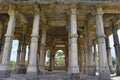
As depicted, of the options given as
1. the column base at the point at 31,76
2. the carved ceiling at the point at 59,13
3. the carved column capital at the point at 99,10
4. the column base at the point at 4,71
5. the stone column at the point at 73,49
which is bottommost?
the column base at the point at 31,76

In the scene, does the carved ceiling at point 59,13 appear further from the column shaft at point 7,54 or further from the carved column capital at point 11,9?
the column shaft at point 7,54

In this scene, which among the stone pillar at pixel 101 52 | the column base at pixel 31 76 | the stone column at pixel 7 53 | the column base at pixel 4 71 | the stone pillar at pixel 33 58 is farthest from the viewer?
the stone column at pixel 7 53

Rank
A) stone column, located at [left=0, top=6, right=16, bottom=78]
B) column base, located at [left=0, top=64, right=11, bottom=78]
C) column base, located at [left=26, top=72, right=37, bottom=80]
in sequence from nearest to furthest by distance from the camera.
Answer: column base, located at [left=26, top=72, right=37, bottom=80] < column base, located at [left=0, top=64, right=11, bottom=78] < stone column, located at [left=0, top=6, right=16, bottom=78]

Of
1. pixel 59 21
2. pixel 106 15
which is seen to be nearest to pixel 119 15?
pixel 106 15

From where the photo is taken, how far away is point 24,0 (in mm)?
13719

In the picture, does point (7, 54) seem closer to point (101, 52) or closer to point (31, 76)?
point (31, 76)

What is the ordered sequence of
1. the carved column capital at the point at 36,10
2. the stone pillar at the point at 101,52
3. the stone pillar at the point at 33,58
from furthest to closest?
the carved column capital at the point at 36,10
the stone pillar at the point at 33,58
the stone pillar at the point at 101,52

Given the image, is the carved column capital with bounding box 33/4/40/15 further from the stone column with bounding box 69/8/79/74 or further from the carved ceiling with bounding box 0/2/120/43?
the stone column with bounding box 69/8/79/74

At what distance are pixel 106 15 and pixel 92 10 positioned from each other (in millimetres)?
2871

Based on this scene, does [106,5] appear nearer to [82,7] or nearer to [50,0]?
[82,7]

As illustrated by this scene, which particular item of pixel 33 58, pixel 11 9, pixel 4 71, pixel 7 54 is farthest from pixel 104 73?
pixel 11 9

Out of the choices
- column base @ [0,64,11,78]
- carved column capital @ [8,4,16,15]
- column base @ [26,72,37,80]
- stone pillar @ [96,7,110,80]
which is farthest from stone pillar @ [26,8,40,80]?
stone pillar @ [96,7,110,80]

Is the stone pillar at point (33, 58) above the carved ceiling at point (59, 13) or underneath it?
underneath

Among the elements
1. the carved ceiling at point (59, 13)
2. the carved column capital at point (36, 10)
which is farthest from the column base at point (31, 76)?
the carved ceiling at point (59, 13)
